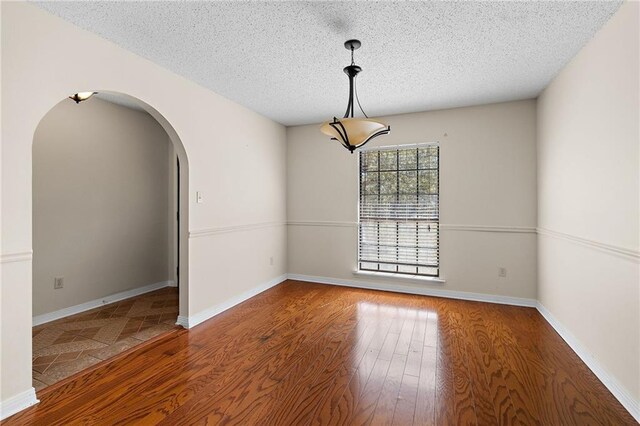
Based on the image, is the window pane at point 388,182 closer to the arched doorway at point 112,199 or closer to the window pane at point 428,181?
the window pane at point 428,181

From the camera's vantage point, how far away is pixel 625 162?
6.61 feet

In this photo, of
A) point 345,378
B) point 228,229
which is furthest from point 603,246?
point 228,229

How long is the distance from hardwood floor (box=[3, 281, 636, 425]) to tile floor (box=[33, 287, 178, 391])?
228 millimetres

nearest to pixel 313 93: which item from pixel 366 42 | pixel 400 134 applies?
pixel 366 42

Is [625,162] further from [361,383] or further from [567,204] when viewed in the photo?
[361,383]

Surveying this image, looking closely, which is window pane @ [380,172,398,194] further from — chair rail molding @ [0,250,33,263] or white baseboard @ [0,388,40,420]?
white baseboard @ [0,388,40,420]

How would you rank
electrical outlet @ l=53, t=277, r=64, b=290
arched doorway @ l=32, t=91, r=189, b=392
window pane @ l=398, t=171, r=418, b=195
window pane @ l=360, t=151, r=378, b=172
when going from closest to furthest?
arched doorway @ l=32, t=91, r=189, b=392
electrical outlet @ l=53, t=277, r=64, b=290
window pane @ l=398, t=171, r=418, b=195
window pane @ l=360, t=151, r=378, b=172

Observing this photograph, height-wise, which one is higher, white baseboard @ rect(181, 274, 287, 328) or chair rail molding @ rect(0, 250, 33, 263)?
chair rail molding @ rect(0, 250, 33, 263)

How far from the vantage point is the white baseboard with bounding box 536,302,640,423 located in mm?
1922

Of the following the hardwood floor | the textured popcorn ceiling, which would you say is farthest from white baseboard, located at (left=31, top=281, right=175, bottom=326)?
the textured popcorn ceiling

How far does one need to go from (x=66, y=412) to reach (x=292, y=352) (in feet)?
5.02

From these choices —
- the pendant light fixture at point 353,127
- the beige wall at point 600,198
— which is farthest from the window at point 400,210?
the pendant light fixture at point 353,127

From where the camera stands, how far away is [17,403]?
194cm

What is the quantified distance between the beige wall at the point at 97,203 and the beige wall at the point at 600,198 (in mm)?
5064
